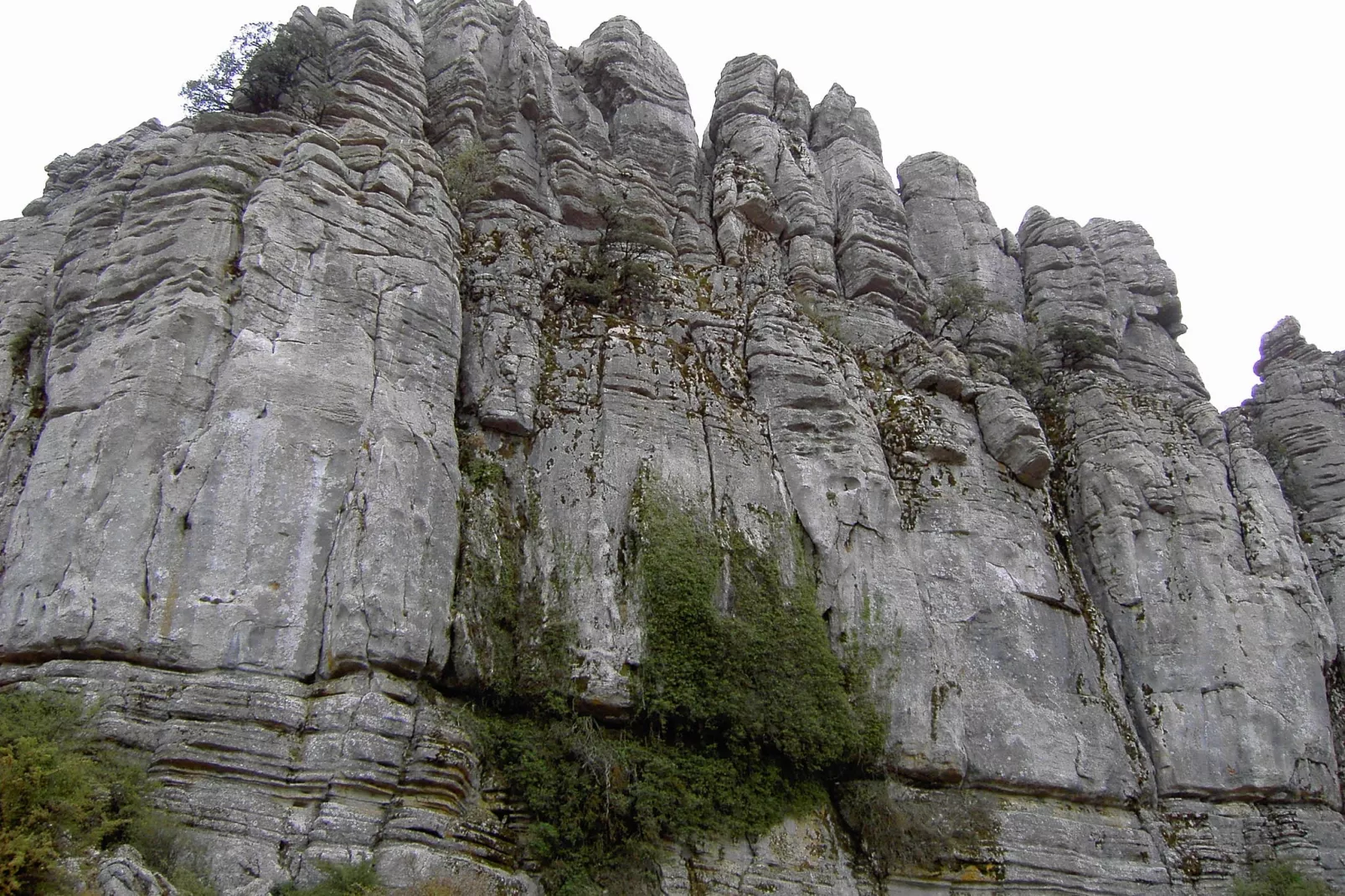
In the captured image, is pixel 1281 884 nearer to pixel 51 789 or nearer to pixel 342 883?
pixel 342 883

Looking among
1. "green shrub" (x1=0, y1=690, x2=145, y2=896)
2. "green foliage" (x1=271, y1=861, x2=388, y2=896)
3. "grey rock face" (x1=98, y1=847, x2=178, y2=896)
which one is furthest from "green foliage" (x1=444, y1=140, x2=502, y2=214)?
"grey rock face" (x1=98, y1=847, x2=178, y2=896)

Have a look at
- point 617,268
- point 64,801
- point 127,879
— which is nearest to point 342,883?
point 127,879

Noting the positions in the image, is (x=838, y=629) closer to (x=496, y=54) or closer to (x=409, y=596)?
(x=409, y=596)

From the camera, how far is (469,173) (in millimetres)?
26938

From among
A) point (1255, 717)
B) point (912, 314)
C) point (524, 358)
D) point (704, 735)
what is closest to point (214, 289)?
point (524, 358)

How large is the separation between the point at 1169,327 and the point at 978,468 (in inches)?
580

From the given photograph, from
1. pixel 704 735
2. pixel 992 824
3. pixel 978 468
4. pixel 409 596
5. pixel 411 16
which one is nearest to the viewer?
pixel 409 596

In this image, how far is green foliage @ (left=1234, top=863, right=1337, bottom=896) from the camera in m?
20.5

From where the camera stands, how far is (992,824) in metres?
19.7

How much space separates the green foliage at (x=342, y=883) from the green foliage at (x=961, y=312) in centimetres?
2376

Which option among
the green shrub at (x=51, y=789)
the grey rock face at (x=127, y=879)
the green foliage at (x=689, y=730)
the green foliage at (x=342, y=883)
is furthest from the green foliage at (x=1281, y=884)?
the green shrub at (x=51, y=789)

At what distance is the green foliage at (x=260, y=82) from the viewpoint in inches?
1006

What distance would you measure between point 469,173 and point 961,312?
1513cm

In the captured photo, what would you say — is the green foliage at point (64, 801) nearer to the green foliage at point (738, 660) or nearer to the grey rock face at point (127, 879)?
the grey rock face at point (127, 879)
